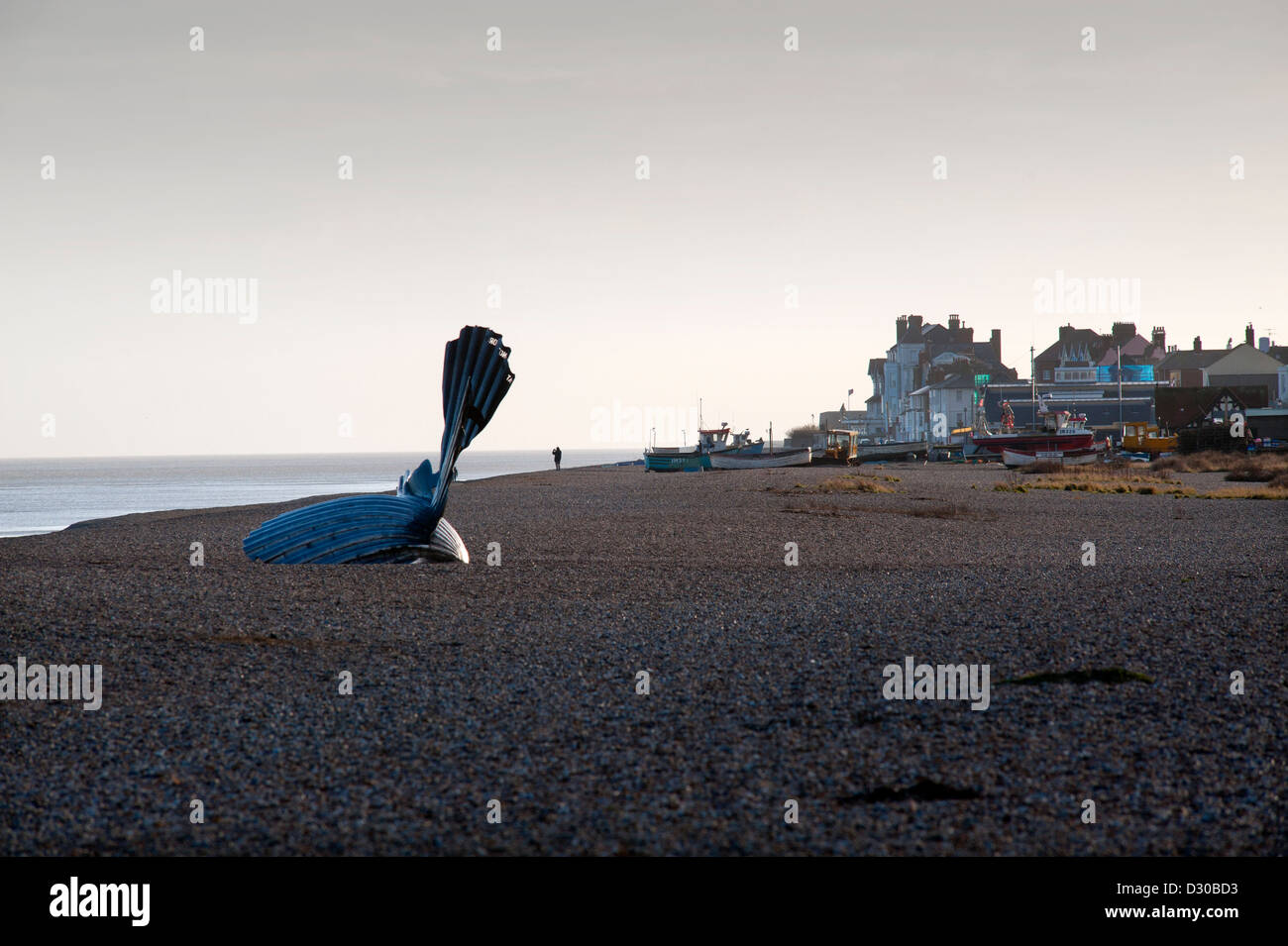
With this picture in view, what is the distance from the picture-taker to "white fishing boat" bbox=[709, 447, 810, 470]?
8050cm

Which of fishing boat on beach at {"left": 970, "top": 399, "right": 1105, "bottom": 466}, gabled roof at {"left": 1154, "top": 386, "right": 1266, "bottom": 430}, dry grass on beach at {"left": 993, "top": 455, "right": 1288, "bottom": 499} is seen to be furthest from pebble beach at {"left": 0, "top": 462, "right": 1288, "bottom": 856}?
gabled roof at {"left": 1154, "top": 386, "right": 1266, "bottom": 430}

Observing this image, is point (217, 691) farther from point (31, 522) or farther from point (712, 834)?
point (31, 522)

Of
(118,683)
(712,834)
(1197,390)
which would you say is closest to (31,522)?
(118,683)

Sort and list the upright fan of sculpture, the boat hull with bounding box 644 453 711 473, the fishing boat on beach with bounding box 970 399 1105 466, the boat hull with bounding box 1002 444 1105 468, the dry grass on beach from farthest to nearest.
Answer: the boat hull with bounding box 644 453 711 473 < the fishing boat on beach with bounding box 970 399 1105 466 < the boat hull with bounding box 1002 444 1105 468 < the dry grass on beach < the upright fan of sculpture

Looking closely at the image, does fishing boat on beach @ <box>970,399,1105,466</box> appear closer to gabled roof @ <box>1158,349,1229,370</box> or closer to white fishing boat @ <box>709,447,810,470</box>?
white fishing boat @ <box>709,447,810,470</box>

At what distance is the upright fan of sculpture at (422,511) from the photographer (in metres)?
15.9

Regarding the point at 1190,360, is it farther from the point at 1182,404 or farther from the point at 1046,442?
the point at 1046,442

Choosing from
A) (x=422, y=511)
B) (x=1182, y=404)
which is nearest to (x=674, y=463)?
(x=1182, y=404)

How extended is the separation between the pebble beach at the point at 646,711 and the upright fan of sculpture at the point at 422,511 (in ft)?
1.21

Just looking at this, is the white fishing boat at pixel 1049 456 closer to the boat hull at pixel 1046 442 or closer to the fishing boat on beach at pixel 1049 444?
the fishing boat on beach at pixel 1049 444

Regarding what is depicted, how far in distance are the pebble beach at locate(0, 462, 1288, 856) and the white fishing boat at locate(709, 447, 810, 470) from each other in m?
63.8

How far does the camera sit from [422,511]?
16156 millimetres

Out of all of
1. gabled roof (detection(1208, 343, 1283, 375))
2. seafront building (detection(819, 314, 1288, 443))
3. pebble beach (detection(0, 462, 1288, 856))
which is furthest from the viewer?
A: gabled roof (detection(1208, 343, 1283, 375))
